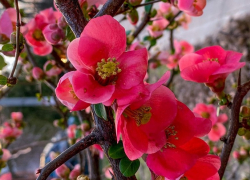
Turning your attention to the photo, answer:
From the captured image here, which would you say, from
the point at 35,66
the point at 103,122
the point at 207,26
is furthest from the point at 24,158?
the point at 103,122

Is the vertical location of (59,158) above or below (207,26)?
above

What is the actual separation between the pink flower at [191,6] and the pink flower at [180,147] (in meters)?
0.21

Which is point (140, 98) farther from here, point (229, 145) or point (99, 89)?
point (229, 145)

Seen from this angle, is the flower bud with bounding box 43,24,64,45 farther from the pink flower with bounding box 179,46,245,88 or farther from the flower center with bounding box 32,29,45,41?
the pink flower with bounding box 179,46,245,88

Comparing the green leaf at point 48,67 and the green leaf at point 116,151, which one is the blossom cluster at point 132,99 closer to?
the green leaf at point 116,151

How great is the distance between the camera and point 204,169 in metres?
0.40

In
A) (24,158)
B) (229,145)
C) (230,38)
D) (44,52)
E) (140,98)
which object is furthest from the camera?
(24,158)

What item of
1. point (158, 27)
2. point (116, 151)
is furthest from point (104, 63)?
point (158, 27)

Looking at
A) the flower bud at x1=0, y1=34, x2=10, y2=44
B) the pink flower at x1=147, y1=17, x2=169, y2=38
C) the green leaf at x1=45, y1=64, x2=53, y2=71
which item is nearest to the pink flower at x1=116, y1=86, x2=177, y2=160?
the flower bud at x1=0, y1=34, x2=10, y2=44

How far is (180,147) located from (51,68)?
55 cm

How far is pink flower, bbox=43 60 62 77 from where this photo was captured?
816mm

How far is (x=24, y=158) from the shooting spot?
4.21 metres

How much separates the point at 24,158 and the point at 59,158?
4186 mm

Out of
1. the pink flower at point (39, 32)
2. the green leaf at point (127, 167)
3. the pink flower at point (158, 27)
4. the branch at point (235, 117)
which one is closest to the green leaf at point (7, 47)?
the pink flower at point (39, 32)
